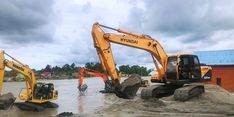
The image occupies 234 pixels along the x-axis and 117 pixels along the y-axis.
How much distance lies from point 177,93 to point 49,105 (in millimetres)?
11969

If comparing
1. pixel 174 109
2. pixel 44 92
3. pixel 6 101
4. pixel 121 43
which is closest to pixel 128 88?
pixel 174 109

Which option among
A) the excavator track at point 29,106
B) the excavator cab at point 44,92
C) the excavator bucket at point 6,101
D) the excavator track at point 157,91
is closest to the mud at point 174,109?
the excavator track at point 157,91

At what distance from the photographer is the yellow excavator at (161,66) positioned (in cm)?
2158

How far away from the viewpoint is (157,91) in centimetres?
2691

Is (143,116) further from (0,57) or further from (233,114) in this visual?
(0,57)

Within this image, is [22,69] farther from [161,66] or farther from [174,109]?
[174,109]

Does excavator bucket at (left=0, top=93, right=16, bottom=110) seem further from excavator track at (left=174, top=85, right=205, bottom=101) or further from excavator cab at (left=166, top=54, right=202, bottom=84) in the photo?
excavator track at (left=174, top=85, right=205, bottom=101)

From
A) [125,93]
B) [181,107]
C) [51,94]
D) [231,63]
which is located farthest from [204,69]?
[231,63]

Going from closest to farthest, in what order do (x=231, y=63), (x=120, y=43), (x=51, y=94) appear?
(x=120, y=43) < (x=51, y=94) < (x=231, y=63)

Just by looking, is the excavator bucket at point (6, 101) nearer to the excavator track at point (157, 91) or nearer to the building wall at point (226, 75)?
the excavator track at point (157, 91)

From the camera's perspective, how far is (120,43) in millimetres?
23391

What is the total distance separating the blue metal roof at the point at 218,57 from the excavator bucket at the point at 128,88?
2106cm

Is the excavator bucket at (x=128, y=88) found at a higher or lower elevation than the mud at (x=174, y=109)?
higher

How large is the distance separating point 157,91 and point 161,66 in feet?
6.17
